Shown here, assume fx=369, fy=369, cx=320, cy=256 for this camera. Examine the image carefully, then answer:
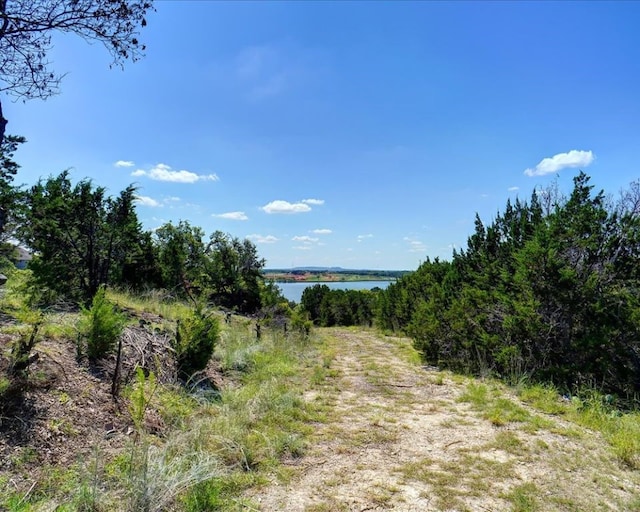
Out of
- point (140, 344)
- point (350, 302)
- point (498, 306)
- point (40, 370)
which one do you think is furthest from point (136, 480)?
point (350, 302)

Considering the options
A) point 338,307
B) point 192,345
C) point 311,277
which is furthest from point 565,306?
point 311,277

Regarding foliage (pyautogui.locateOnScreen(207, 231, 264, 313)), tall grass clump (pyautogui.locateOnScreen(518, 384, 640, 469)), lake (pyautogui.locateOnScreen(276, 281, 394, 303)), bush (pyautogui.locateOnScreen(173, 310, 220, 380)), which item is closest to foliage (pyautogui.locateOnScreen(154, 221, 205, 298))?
foliage (pyautogui.locateOnScreen(207, 231, 264, 313))

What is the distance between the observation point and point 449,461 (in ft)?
11.5

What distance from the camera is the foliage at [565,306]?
19.1ft

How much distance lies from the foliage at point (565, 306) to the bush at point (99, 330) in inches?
248

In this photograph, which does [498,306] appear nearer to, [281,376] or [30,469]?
[281,376]

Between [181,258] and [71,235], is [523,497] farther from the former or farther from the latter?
[181,258]

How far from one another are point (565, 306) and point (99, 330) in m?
7.11

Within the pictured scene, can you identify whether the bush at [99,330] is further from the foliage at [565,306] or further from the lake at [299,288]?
the lake at [299,288]

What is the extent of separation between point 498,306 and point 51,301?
8.89 m

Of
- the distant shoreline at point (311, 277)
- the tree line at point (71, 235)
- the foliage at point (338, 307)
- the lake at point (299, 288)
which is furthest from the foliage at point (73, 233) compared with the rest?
the foliage at point (338, 307)

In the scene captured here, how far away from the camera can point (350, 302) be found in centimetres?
2592

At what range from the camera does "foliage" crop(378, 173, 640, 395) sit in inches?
230

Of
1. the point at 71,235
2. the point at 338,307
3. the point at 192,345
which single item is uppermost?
the point at 71,235
